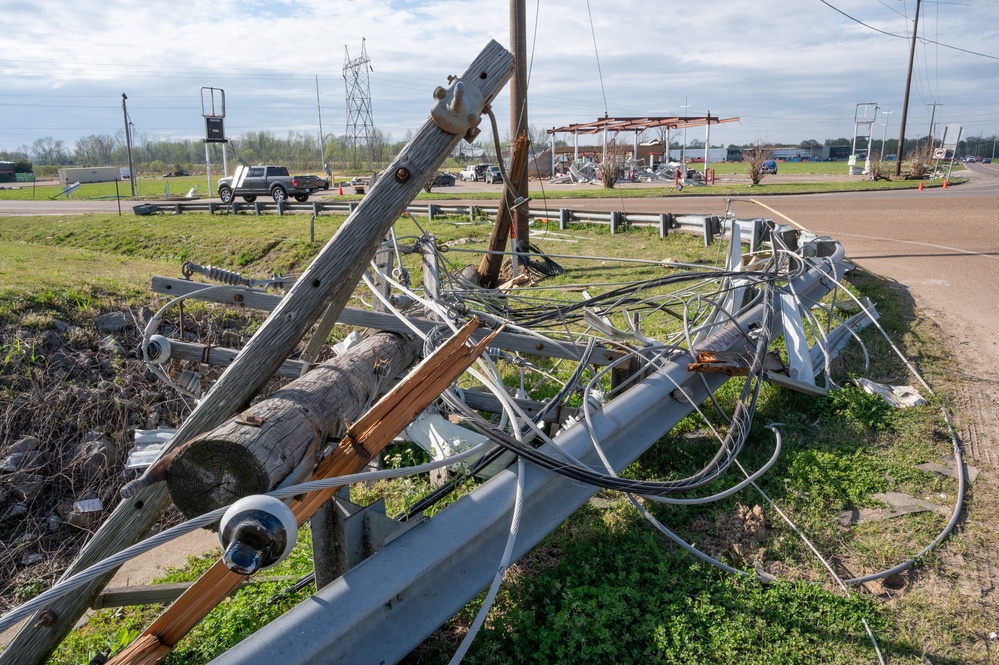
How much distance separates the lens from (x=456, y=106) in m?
3.66

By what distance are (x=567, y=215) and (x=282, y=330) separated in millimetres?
14049

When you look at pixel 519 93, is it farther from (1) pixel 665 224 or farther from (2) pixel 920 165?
(2) pixel 920 165

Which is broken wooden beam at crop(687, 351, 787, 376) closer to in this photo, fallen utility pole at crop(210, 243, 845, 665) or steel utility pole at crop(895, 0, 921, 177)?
fallen utility pole at crop(210, 243, 845, 665)

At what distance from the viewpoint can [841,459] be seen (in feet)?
15.0

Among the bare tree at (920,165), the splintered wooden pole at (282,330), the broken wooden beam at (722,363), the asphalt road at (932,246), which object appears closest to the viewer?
the splintered wooden pole at (282,330)

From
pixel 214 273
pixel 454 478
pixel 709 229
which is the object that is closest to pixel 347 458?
pixel 454 478

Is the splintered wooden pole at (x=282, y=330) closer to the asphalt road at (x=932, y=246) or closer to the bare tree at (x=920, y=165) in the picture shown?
the asphalt road at (x=932, y=246)

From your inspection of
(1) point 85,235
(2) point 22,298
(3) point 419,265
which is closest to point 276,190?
(1) point 85,235

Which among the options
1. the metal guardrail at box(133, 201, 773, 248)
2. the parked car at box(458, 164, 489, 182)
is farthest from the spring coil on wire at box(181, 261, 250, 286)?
the parked car at box(458, 164, 489, 182)

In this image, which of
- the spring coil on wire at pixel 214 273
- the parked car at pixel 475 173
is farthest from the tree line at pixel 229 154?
the spring coil on wire at pixel 214 273

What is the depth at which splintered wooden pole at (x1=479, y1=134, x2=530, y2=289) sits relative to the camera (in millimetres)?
10562

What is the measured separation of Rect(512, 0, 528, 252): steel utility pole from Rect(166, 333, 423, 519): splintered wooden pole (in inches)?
301

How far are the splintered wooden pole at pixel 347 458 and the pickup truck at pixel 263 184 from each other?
91.8ft

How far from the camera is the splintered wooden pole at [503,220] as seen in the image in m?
10.6
